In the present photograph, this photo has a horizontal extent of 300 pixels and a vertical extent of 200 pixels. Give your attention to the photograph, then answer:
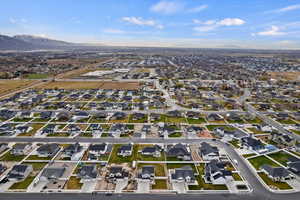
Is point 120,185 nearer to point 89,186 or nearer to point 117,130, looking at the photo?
point 89,186

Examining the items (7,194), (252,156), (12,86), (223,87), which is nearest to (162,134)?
(252,156)

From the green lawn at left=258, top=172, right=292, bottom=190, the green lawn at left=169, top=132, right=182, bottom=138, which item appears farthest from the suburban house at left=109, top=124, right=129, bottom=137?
the green lawn at left=258, top=172, right=292, bottom=190

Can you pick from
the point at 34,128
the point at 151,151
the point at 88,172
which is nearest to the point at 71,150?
the point at 88,172

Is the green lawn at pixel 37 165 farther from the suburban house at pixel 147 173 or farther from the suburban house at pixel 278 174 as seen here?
the suburban house at pixel 278 174

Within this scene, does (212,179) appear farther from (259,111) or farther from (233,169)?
(259,111)

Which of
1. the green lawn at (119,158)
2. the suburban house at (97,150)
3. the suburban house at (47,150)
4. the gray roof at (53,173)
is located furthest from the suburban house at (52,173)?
the green lawn at (119,158)
